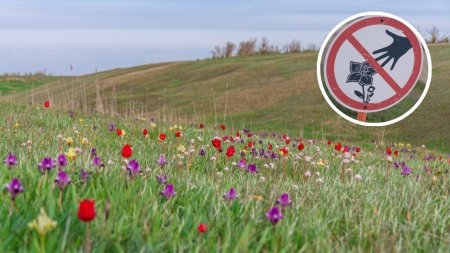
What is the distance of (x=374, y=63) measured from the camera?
421 inches

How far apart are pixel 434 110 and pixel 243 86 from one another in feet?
39.1

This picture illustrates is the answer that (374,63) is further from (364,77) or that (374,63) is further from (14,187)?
(14,187)

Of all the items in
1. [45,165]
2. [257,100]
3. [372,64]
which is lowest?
[257,100]

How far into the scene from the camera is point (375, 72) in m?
10.6

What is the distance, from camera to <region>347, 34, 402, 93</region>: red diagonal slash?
10.5 m

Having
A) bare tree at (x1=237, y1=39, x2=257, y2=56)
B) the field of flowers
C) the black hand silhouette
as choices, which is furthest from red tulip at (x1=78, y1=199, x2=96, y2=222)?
bare tree at (x1=237, y1=39, x2=257, y2=56)

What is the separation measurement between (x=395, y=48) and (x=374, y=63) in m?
0.57

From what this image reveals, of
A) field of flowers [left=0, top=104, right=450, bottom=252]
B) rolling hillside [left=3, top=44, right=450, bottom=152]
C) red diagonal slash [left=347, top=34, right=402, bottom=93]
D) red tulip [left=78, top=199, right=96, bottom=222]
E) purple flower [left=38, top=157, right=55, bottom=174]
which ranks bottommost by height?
rolling hillside [left=3, top=44, right=450, bottom=152]

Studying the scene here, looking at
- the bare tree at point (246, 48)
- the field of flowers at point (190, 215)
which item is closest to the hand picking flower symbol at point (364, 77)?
the field of flowers at point (190, 215)

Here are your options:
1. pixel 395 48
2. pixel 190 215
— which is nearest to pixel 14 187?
pixel 190 215

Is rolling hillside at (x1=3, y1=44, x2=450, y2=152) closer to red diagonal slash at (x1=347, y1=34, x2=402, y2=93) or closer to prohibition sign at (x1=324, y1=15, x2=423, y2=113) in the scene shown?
prohibition sign at (x1=324, y1=15, x2=423, y2=113)

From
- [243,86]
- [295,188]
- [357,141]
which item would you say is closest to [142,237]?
[295,188]

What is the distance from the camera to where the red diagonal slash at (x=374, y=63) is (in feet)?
34.3

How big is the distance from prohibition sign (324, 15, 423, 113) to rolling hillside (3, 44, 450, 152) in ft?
9.57
